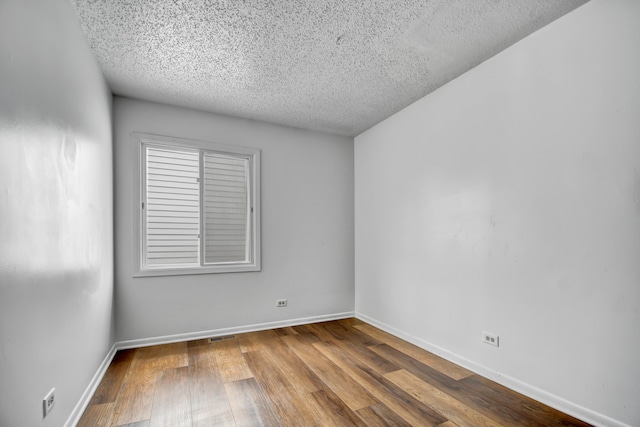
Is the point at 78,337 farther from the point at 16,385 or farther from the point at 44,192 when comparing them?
the point at 44,192

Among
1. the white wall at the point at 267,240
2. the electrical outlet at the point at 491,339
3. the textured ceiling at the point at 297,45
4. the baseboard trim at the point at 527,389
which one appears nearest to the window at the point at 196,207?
the white wall at the point at 267,240

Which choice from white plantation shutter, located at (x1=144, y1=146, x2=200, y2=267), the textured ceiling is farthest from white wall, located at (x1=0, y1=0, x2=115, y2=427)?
white plantation shutter, located at (x1=144, y1=146, x2=200, y2=267)

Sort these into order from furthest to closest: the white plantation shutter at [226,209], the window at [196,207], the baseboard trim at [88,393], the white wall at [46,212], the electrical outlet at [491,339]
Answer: the white plantation shutter at [226,209]
the window at [196,207]
the electrical outlet at [491,339]
the baseboard trim at [88,393]
the white wall at [46,212]

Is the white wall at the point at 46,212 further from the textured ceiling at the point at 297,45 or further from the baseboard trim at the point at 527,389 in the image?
the baseboard trim at the point at 527,389

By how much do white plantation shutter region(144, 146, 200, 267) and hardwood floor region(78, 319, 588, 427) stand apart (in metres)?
0.98

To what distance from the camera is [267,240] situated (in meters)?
3.76

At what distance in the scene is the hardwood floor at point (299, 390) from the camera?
1.89 m

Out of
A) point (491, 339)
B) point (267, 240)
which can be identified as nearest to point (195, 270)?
point (267, 240)

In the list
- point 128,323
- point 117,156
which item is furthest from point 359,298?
point 117,156

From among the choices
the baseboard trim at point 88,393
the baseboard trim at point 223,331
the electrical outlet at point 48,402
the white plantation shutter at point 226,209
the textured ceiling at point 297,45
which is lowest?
the baseboard trim at point 223,331

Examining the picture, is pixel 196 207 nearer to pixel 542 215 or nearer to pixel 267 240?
pixel 267 240

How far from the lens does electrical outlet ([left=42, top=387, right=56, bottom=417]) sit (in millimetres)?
1449

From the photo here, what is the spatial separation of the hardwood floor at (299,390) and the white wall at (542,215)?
0.95 ft

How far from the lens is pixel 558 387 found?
1.94 m
